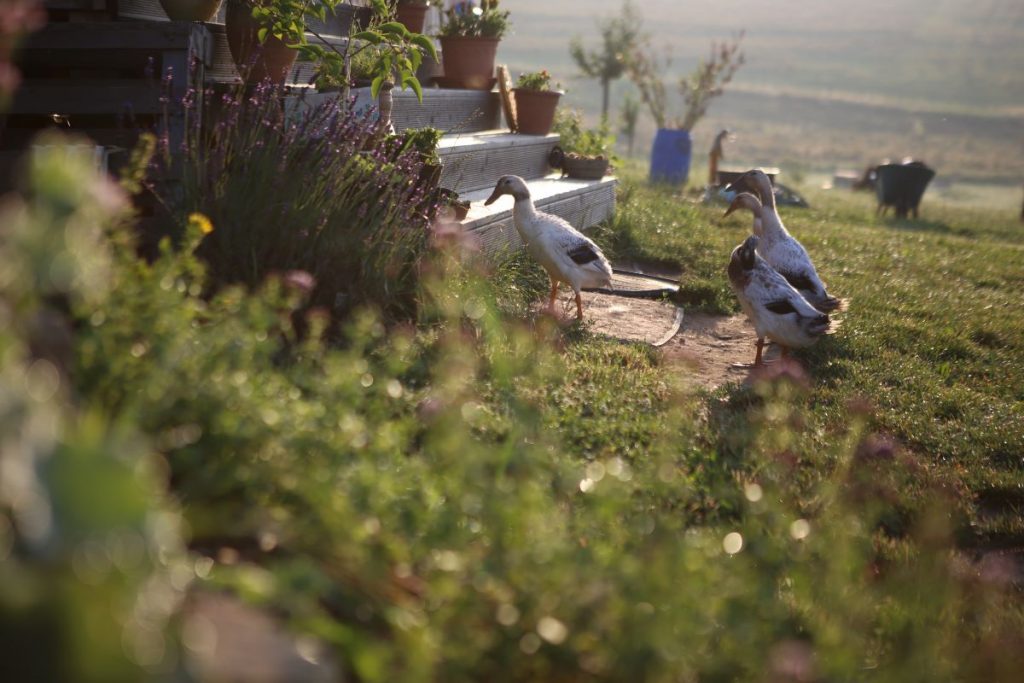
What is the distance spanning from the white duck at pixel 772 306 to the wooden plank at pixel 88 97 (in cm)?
351

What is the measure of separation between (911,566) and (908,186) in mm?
16264

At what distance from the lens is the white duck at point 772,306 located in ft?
18.0

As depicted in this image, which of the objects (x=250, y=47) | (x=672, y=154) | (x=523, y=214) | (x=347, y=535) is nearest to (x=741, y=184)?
(x=523, y=214)

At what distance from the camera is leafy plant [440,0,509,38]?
955cm

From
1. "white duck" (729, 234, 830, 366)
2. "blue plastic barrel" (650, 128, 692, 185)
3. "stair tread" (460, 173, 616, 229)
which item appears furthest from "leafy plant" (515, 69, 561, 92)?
"blue plastic barrel" (650, 128, 692, 185)

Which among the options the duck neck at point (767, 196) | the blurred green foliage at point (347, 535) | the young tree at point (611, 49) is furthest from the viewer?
the young tree at point (611, 49)

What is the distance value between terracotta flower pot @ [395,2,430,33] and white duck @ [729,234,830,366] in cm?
479

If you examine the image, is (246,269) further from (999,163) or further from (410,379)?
(999,163)

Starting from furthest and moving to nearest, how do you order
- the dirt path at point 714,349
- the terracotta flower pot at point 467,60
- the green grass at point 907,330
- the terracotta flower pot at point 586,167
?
the terracotta flower pot at point 586,167
the terracotta flower pot at point 467,60
the dirt path at point 714,349
the green grass at point 907,330

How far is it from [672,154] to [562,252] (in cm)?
1156

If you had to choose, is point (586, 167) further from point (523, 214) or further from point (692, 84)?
point (692, 84)

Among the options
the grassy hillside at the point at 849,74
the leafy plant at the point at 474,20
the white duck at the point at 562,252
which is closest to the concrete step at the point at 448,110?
the leafy plant at the point at 474,20

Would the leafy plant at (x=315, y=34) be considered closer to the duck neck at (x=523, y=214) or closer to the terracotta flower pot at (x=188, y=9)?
the terracotta flower pot at (x=188, y=9)

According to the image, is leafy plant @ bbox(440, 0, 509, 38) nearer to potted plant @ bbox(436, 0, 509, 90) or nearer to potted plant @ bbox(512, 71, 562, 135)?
potted plant @ bbox(436, 0, 509, 90)
